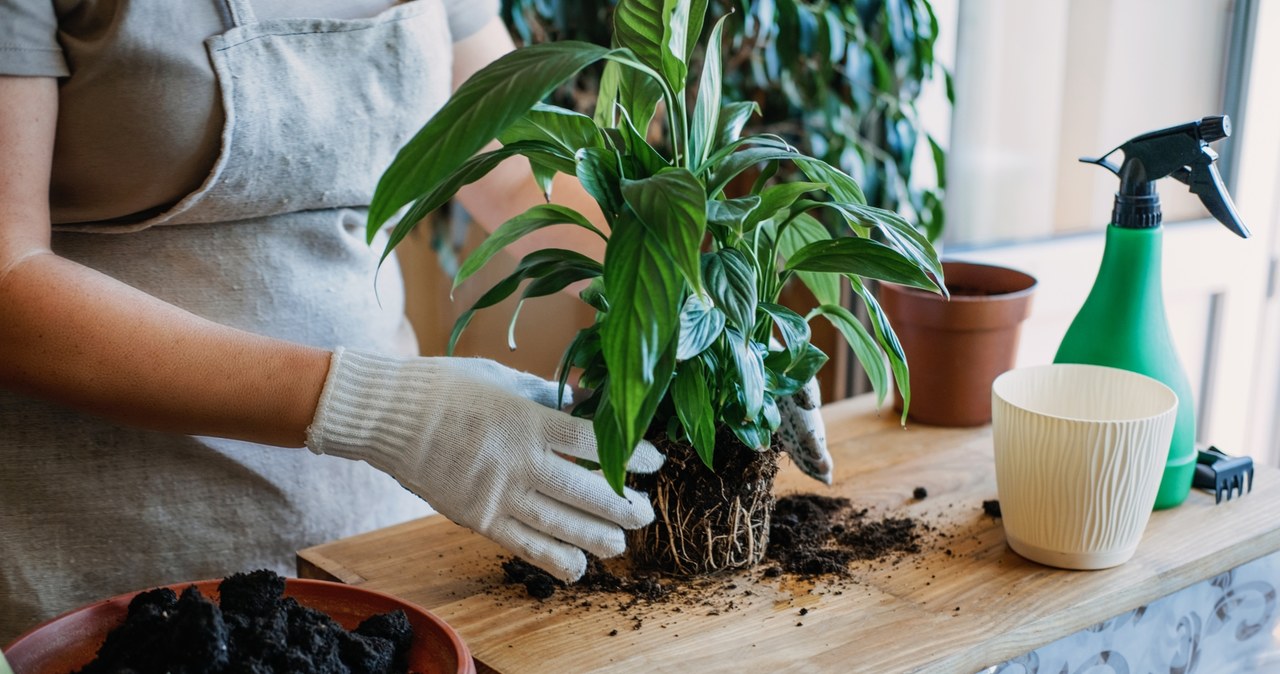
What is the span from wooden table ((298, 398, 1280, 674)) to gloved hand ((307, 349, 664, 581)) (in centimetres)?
6

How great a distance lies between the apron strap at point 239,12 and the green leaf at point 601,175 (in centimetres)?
43

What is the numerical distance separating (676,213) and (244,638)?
360mm

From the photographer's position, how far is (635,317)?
2.19 feet

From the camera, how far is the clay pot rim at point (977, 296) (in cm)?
120

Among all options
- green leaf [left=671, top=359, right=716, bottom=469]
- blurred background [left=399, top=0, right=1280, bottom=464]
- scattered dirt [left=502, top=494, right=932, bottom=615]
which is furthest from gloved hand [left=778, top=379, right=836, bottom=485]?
blurred background [left=399, top=0, right=1280, bottom=464]

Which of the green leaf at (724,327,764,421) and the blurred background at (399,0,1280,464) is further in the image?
the blurred background at (399,0,1280,464)

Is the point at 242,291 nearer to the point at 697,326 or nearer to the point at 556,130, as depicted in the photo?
the point at 556,130

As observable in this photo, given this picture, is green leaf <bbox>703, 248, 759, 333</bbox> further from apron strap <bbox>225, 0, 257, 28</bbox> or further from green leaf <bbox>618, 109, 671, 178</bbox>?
apron strap <bbox>225, 0, 257, 28</bbox>

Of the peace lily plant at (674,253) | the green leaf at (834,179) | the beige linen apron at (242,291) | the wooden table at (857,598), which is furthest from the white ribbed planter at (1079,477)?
the beige linen apron at (242,291)

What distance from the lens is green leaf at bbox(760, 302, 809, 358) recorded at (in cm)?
83

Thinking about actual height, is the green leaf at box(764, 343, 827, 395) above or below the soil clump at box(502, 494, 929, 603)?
above

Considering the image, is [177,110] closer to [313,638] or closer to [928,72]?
[313,638]

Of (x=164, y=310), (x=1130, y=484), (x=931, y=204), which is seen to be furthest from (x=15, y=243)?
(x=931, y=204)

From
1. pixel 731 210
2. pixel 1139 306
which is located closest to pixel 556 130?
pixel 731 210
